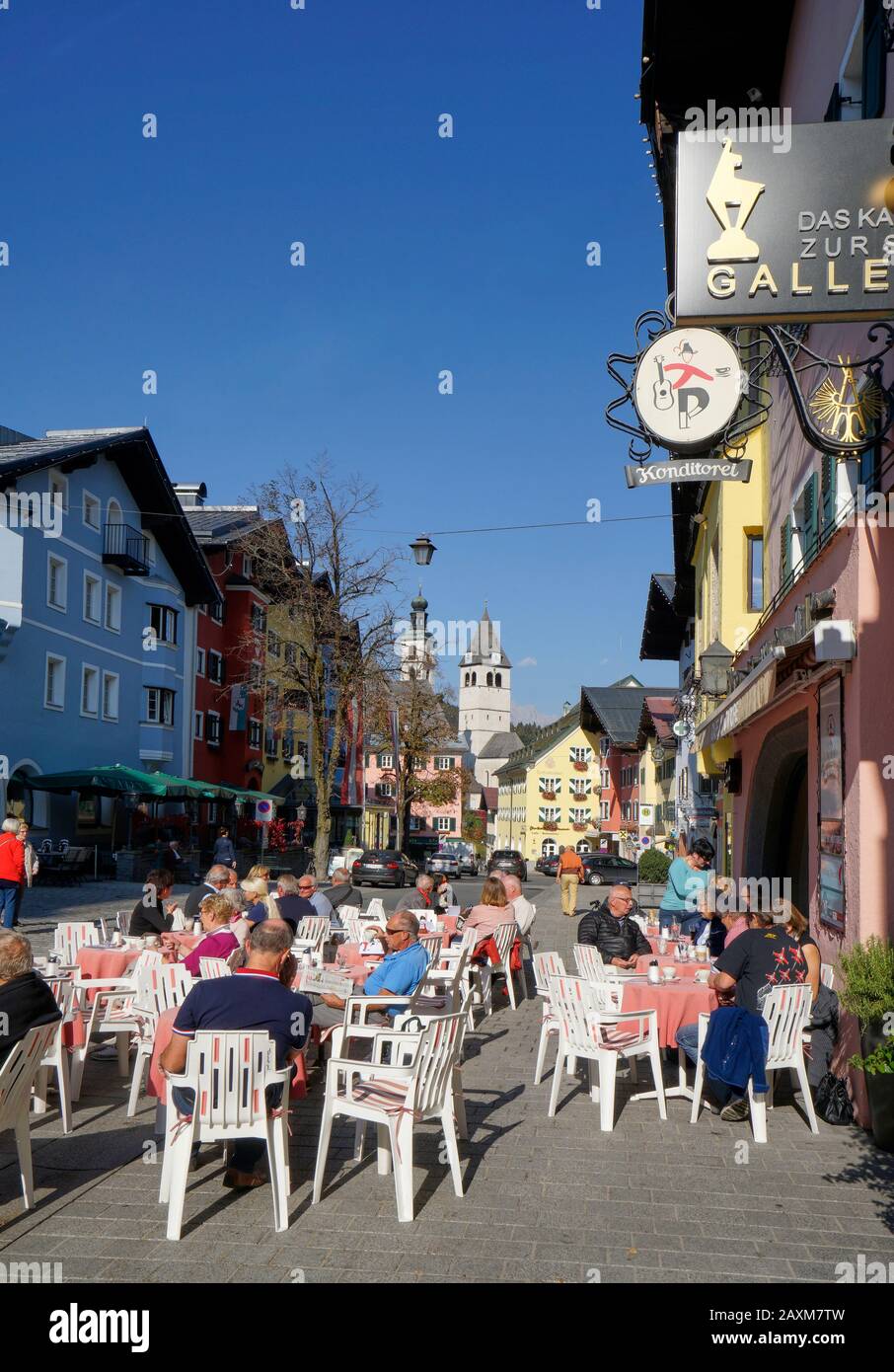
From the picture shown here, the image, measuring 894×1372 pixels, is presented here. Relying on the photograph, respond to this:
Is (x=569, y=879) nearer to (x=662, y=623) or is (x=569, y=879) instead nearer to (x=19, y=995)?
(x=662, y=623)

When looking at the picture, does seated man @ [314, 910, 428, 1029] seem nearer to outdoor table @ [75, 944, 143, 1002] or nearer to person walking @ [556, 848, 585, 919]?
outdoor table @ [75, 944, 143, 1002]

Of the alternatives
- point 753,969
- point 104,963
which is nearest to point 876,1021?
point 753,969

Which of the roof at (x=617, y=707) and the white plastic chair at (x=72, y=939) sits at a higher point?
the roof at (x=617, y=707)

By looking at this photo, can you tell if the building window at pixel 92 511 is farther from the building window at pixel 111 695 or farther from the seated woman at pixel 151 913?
the seated woman at pixel 151 913

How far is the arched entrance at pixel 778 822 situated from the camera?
15.7 meters

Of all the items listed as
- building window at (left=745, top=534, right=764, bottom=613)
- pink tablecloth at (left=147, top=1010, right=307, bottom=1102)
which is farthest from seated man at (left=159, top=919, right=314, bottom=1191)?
building window at (left=745, top=534, right=764, bottom=613)

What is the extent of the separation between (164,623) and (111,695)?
169 inches

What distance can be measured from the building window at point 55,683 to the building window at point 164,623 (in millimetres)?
6548

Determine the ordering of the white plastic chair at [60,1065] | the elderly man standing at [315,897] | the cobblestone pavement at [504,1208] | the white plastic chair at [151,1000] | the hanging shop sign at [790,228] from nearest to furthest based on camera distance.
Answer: the cobblestone pavement at [504,1208] → the hanging shop sign at [790,228] → the white plastic chair at [60,1065] → the white plastic chair at [151,1000] → the elderly man standing at [315,897]

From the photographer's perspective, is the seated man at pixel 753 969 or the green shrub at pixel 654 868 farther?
the green shrub at pixel 654 868

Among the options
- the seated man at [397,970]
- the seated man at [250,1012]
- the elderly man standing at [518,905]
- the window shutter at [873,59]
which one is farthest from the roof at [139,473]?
the seated man at [250,1012]

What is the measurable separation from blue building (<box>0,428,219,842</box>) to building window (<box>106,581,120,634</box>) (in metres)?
0.05

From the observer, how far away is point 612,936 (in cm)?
1099

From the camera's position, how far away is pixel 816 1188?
6.53 metres
